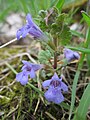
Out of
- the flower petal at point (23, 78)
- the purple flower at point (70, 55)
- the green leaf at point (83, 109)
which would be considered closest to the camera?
the green leaf at point (83, 109)

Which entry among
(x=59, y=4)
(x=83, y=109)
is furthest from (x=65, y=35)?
(x=83, y=109)

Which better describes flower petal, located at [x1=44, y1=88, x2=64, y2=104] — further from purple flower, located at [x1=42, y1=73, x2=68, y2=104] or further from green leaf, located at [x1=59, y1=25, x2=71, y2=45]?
green leaf, located at [x1=59, y1=25, x2=71, y2=45]

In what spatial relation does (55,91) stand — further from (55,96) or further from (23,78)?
(23,78)

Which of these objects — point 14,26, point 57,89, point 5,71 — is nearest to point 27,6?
point 5,71

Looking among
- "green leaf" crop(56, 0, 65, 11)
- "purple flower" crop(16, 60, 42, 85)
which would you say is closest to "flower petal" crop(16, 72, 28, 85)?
"purple flower" crop(16, 60, 42, 85)

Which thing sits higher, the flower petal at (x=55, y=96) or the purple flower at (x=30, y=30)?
the purple flower at (x=30, y=30)

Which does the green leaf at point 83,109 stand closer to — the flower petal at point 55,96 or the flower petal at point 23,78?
the flower petal at point 55,96

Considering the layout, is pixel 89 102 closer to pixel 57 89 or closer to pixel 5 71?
pixel 57 89

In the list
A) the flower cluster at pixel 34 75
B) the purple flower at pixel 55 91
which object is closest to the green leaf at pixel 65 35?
the flower cluster at pixel 34 75

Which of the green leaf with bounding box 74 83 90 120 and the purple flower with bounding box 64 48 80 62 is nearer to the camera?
the green leaf with bounding box 74 83 90 120
